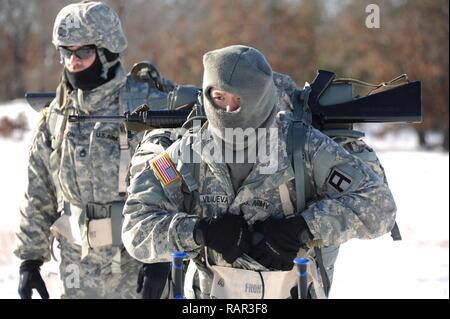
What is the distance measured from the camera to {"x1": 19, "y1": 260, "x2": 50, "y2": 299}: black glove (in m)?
4.65

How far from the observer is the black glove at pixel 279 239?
285 cm

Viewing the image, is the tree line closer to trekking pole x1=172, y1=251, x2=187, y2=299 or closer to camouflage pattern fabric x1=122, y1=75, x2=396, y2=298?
camouflage pattern fabric x1=122, y1=75, x2=396, y2=298

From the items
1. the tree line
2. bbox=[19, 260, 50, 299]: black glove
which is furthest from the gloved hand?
the tree line

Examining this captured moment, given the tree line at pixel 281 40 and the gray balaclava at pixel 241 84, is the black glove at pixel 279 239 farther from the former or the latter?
the tree line at pixel 281 40

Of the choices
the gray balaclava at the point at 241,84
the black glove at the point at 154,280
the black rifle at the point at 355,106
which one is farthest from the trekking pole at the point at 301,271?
the black glove at the point at 154,280

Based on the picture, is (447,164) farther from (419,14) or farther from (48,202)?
(48,202)

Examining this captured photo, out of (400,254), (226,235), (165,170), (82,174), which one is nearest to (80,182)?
(82,174)

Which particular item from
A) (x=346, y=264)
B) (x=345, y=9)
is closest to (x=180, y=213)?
(x=346, y=264)

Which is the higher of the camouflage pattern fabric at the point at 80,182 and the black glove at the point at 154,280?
the camouflage pattern fabric at the point at 80,182

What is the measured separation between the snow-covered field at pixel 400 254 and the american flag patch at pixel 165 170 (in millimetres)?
2764

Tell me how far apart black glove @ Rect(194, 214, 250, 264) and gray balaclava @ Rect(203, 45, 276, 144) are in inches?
11.1

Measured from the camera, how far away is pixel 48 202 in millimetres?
4812

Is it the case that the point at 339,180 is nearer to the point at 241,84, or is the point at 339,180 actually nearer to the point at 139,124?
the point at 241,84

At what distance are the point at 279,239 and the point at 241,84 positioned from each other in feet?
1.58
